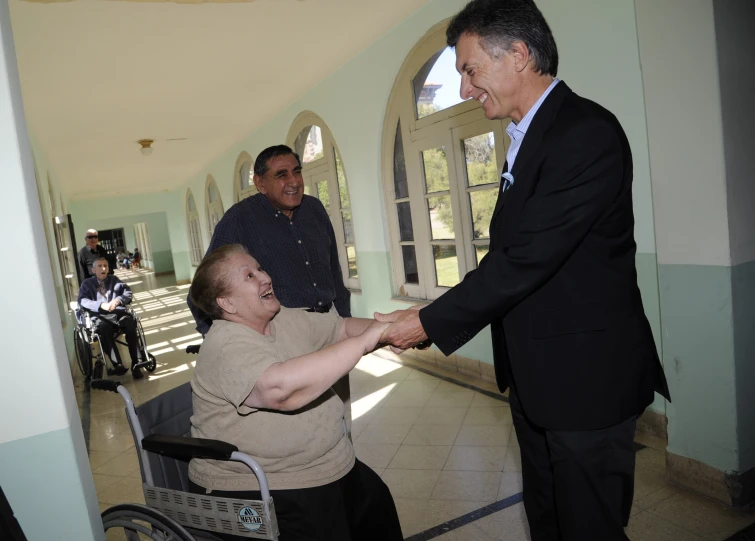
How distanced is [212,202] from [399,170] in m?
9.23

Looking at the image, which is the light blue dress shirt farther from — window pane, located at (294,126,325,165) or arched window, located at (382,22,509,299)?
window pane, located at (294,126,325,165)

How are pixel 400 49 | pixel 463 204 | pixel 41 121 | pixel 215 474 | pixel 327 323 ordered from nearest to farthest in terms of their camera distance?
pixel 215 474 → pixel 327 323 → pixel 463 204 → pixel 400 49 → pixel 41 121

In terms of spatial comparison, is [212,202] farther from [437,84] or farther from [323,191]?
[437,84]

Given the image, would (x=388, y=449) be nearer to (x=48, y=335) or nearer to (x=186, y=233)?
(x=48, y=335)

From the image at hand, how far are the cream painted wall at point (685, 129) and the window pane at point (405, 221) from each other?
301 cm

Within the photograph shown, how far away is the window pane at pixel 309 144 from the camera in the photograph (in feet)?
23.0

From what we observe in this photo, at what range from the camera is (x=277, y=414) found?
152cm

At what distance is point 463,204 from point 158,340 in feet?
17.5

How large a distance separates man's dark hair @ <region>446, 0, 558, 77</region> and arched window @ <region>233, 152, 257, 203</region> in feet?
28.6

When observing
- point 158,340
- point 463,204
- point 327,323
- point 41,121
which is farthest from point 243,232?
point 158,340

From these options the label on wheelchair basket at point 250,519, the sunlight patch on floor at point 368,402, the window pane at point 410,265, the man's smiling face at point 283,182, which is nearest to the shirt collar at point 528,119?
the label on wheelchair basket at point 250,519

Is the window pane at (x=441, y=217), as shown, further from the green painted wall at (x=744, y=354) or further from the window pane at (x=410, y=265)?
the green painted wall at (x=744, y=354)

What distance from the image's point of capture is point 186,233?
1766 centimetres

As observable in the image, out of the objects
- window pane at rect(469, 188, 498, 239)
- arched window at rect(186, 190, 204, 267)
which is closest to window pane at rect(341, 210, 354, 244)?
window pane at rect(469, 188, 498, 239)
